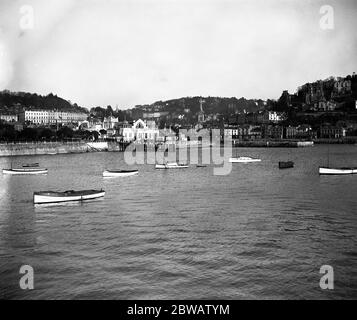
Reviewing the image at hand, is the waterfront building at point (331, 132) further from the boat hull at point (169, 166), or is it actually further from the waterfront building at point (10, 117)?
the boat hull at point (169, 166)

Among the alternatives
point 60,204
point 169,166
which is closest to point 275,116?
point 169,166

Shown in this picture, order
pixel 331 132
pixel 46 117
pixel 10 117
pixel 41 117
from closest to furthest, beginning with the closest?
pixel 10 117 < pixel 41 117 < pixel 46 117 < pixel 331 132

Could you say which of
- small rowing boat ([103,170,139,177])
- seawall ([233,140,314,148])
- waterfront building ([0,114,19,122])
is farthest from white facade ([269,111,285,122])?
small rowing boat ([103,170,139,177])

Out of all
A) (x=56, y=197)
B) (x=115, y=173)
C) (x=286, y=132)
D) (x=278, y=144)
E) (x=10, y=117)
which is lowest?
(x=56, y=197)

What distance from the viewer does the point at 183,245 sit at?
40.8 feet

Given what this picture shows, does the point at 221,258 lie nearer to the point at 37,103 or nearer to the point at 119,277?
the point at 119,277

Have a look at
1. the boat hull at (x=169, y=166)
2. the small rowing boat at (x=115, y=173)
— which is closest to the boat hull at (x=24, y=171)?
the small rowing boat at (x=115, y=173)

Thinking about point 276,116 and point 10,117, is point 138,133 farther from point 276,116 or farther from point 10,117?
point 276,116

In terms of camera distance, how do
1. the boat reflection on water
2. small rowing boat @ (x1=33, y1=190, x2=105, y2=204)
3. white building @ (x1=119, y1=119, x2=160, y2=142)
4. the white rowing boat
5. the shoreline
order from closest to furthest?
the boat reflection on water, small rowing boat @ (x1=33, y1=190, x2=105, y2=204), the white rowing boat, the shoreline, white building @ (x1=119, y1=119, x2=160, y2=142)

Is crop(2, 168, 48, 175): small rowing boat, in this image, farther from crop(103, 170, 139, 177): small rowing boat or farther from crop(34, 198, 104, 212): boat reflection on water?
crop(34, 198, 104, 212): boat reflection on water

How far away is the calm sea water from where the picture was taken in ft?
30.9

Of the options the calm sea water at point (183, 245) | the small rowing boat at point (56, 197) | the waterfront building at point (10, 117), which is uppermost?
the waterfront building at point (10, 117)

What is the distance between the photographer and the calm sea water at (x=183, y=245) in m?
9.43

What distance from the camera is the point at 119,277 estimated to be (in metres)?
10.0
